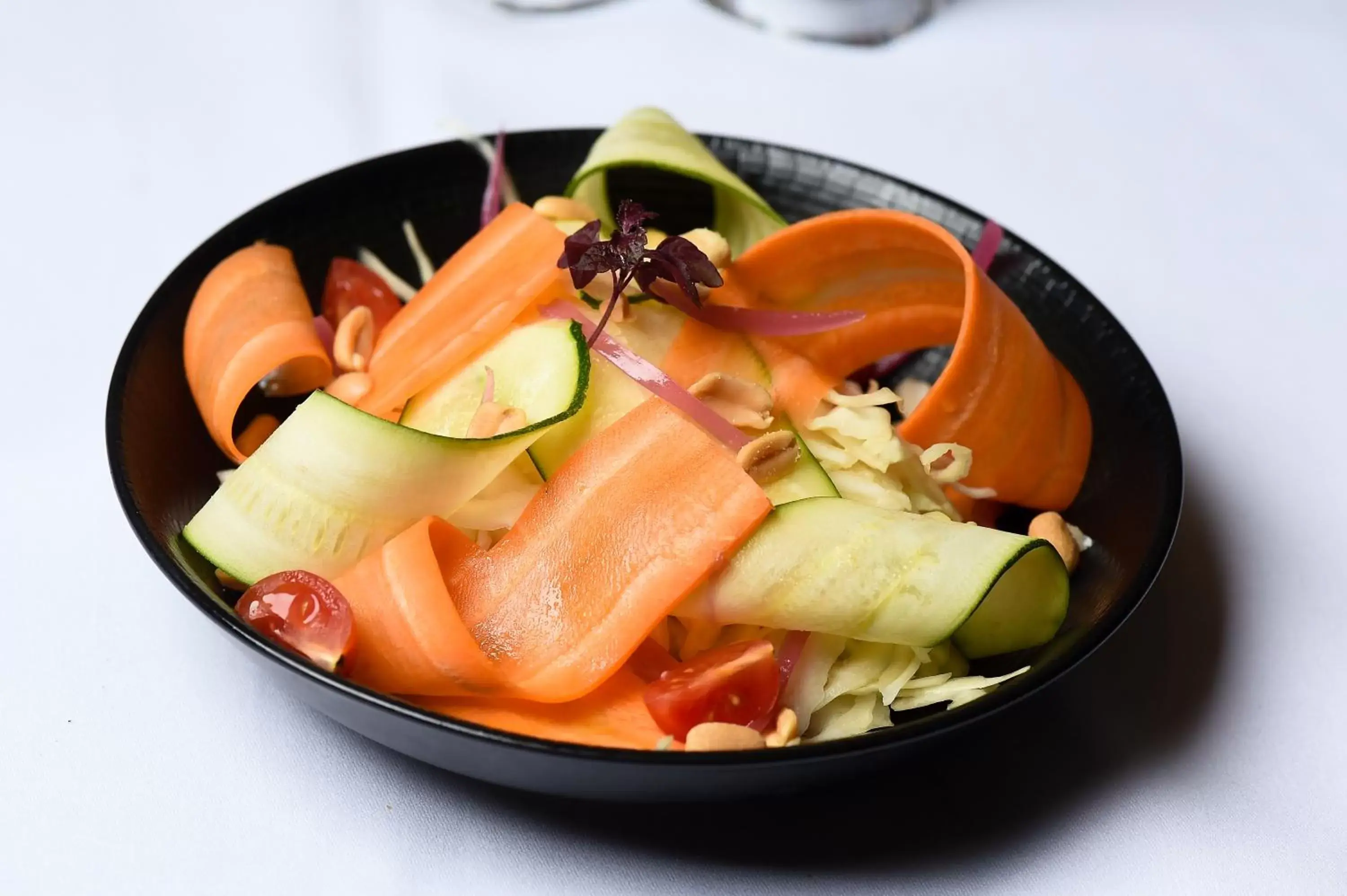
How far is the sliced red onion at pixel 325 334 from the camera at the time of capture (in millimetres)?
2451

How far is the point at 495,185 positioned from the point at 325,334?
53 cm

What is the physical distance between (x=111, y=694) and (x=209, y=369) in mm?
579

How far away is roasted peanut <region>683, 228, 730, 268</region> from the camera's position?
89.1 inches

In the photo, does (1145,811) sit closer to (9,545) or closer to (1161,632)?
(1161,632)

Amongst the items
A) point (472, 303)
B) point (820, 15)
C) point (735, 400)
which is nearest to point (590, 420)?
point (735, 400)

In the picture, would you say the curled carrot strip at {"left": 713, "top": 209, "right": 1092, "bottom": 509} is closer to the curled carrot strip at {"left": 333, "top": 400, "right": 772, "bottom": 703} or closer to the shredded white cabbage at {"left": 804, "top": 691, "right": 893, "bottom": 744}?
the curled carrot strip at {"left": 333, "top": 400, "right": 772, "bottom": 703}

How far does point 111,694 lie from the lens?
2.14 meters

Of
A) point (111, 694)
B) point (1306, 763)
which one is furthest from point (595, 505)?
point (1306, 763)

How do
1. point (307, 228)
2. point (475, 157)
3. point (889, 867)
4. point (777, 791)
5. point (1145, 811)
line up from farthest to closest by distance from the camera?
point (475, 157)
point (307, 228)
point (1145, 811)
point (889, 867)
point (777, 791)

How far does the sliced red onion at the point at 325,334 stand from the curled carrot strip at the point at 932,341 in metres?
0.77

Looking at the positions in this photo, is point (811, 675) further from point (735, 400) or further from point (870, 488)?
point (735, 400)

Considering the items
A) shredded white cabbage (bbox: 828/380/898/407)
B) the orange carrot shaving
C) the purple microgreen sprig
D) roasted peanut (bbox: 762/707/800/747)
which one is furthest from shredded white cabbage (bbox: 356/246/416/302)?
roasted peanut (bbox: 762/707/800/747)

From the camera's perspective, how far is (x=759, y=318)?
89.8 inches

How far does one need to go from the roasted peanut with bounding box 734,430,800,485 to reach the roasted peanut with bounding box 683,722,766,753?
0.40 metres
